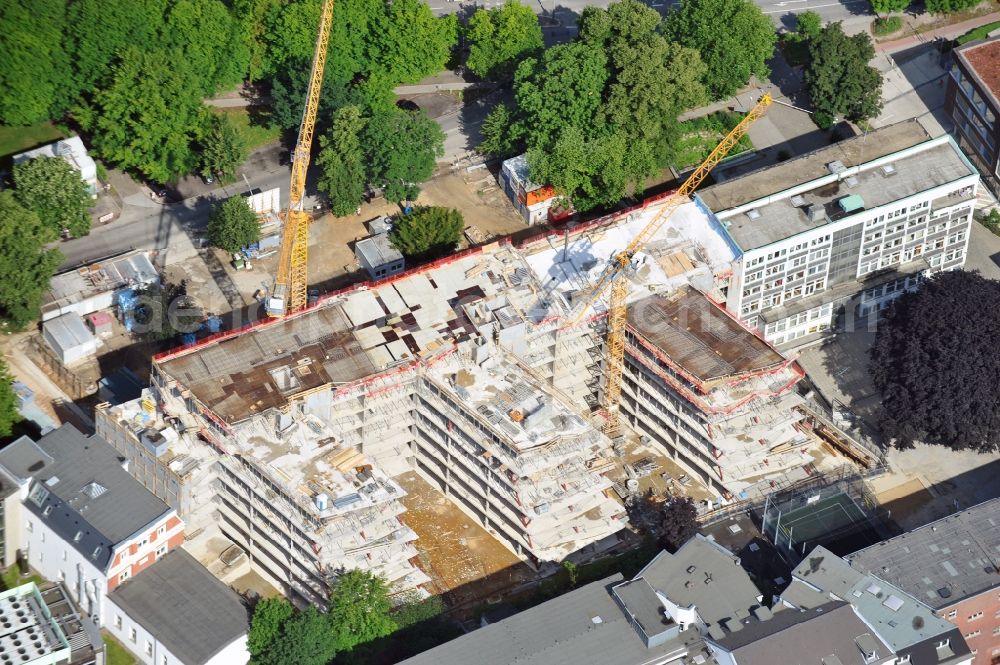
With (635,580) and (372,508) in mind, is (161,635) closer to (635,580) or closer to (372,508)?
(372,508)

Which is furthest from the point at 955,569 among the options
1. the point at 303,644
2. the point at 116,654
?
the point at 116,654

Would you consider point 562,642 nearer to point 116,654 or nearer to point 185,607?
point 185,607

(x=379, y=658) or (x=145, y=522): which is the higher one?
(x=145, y=522)

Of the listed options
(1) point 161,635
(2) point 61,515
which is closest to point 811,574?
(1) point 161,635

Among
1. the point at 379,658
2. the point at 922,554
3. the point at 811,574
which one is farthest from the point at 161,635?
the point at 922,554

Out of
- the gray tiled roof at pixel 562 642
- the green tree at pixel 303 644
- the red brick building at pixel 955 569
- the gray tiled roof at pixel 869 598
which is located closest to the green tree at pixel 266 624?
the green tree at pixel 303 644

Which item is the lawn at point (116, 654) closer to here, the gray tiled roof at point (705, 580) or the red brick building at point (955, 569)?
the gray tiled roof at point (705, 580)

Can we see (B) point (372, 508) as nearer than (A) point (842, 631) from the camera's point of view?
No
